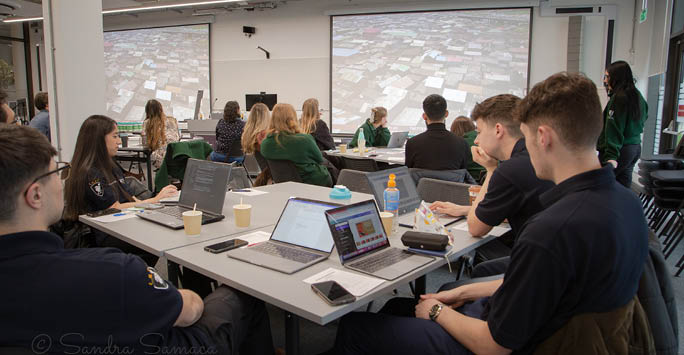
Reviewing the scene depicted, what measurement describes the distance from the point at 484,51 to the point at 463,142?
16.3ft

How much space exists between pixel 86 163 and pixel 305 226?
4.93 ft

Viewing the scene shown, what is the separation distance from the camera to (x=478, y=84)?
832 centimetres

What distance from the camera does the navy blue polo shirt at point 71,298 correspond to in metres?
1.11

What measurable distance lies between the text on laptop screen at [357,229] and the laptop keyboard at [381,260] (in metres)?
0.04

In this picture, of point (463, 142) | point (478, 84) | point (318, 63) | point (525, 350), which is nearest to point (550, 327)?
point (525, 350)

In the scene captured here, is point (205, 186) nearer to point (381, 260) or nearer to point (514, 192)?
point (381, 260)

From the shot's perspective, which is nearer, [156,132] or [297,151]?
[297,151]

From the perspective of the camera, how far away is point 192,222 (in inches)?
83.8

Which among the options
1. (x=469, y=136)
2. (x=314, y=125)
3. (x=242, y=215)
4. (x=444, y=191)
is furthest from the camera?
(x=314, y=125)

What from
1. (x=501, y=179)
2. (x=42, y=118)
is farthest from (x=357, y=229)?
(x=42, y=118)

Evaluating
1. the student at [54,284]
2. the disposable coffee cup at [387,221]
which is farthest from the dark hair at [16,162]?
the disposable coffee cup at [387,221]

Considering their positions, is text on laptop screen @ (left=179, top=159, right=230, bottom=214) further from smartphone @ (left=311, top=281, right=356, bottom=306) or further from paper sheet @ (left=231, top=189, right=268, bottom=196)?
smartphone @ (left=311, top=281, right=356, bottom=306)

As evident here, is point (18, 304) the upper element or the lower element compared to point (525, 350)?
upper

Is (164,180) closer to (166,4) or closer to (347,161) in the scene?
(347,161)
